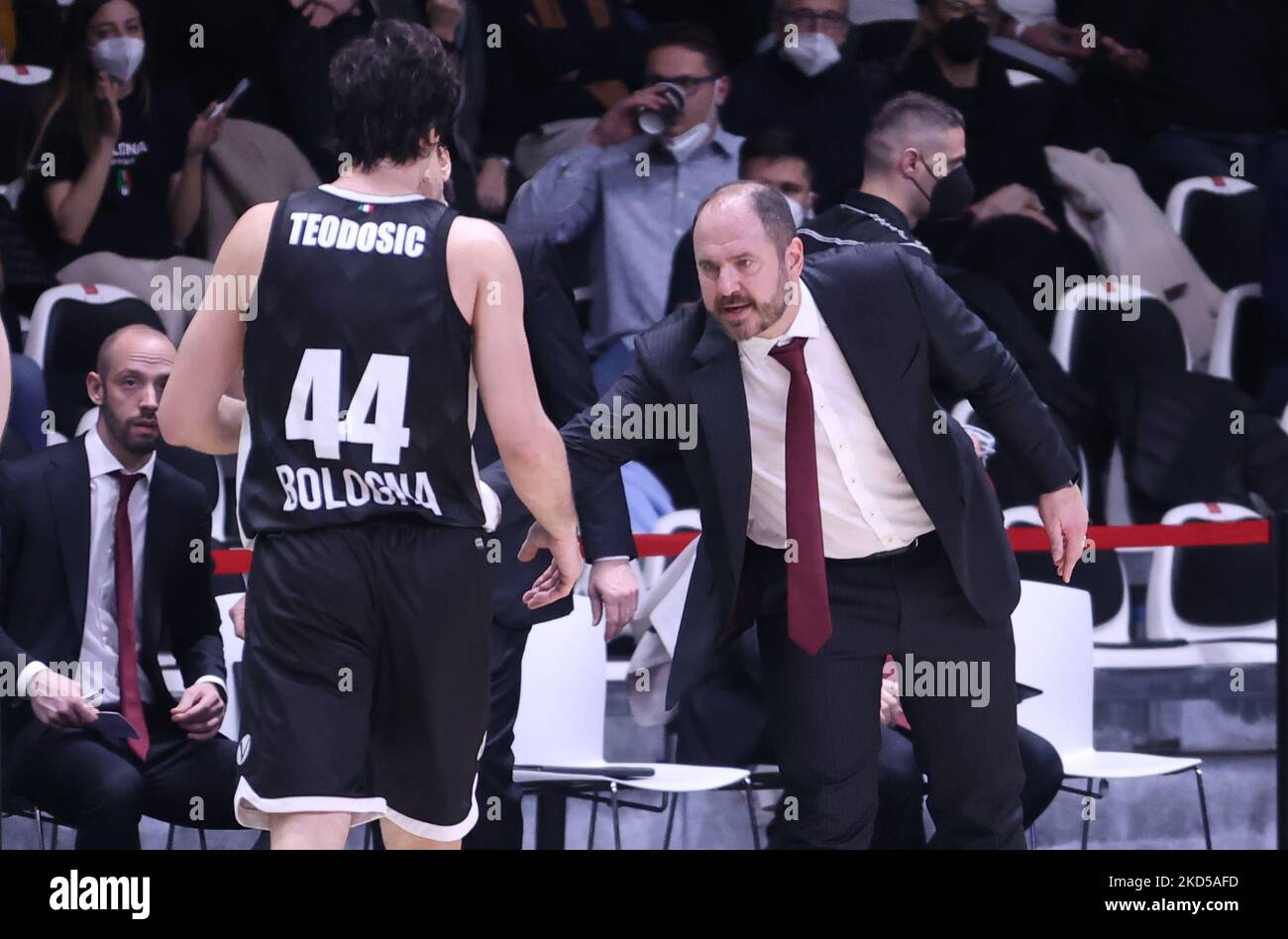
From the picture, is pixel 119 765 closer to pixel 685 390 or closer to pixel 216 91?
pixel 685 390

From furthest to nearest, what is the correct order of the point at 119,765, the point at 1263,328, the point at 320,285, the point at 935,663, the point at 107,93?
the point at 1263,328
the point at 107,93
the point at 119,765
the point at 935,663
the point at 320,285

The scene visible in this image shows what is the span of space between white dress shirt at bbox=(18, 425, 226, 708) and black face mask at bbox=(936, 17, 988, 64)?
3.58 meters

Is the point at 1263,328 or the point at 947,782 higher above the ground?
the point at 1263,328

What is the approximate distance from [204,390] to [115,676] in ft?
5.09

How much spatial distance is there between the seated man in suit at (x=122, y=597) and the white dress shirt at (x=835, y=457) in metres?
1.55

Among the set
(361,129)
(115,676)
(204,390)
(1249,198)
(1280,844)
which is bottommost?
(1280,844)

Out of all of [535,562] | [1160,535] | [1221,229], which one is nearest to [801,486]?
[535,562]

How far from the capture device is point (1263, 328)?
6.69 m

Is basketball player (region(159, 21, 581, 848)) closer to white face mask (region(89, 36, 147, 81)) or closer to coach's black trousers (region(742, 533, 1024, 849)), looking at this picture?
coach's black trousers (region(742, 533, 1024, 849))

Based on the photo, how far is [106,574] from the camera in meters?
4.36

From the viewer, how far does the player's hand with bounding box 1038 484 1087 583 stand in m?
3.53

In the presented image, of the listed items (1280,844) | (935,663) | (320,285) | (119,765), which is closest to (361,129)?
(320,285)

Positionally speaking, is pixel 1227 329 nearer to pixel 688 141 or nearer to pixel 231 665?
pixel 688 141

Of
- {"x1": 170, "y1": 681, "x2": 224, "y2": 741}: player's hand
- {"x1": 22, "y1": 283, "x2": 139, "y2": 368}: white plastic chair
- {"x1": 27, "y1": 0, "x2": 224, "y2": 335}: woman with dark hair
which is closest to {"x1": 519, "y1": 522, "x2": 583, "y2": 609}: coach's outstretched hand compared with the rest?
{"x1": 170, "y1": 681, "x2": 224, "y2": 741}: player's hand
